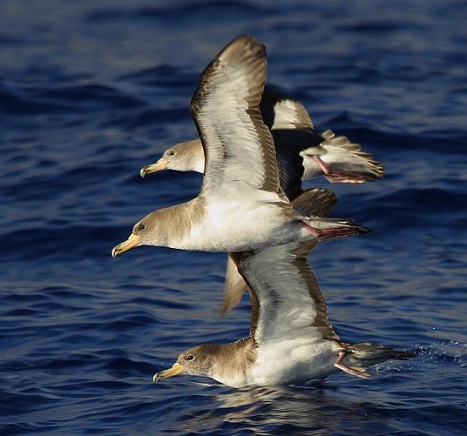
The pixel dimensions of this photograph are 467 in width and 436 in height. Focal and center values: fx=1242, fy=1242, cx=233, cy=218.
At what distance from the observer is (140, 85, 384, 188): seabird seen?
1098cm

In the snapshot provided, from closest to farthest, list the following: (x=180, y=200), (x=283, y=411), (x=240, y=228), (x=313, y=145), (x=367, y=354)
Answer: (x=240, y=228)
(x=283, y=411)
(x=367, y=354)
(x=313, y=145)
(x=180, y=200)

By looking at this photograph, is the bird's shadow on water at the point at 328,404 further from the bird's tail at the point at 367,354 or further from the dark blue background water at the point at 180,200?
the bird's tail at the point at 367,354

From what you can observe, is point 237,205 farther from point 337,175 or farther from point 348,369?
point 337,175

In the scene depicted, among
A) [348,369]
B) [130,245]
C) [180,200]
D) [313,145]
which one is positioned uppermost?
[313,145]

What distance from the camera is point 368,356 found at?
9.52 m

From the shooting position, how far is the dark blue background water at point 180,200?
948 cm

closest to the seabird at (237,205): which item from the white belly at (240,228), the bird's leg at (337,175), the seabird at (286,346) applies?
the white belly at (240,228)

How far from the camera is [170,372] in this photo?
9.67 meters

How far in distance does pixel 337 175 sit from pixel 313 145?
346 millimetres

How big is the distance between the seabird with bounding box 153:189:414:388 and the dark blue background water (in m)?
0.18

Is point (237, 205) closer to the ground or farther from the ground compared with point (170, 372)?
farther from the ground

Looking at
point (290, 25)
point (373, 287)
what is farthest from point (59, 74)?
point (373, 287)

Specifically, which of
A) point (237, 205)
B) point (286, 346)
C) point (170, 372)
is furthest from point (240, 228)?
point (170, 372)

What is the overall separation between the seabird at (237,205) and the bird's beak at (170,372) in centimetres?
111
